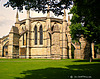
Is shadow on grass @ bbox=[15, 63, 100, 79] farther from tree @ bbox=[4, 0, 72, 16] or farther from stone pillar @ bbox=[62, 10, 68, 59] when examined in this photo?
stone pillar @ bbox=[62, 10, 68, 59]

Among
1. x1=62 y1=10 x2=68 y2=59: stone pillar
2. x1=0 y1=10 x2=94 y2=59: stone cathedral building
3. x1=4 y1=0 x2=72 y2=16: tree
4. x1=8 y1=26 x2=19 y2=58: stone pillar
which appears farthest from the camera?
x1=62 y1=10 x2=68 y2=59: stone pillar

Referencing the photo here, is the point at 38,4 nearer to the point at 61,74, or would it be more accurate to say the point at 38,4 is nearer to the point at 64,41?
the point at 61,74

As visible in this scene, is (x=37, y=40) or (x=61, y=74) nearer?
(x=61, y=74)

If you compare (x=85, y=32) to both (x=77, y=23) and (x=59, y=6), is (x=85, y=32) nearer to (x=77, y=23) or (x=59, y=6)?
(x=77, y=23)

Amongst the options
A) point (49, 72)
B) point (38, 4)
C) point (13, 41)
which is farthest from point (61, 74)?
point (13, 41)

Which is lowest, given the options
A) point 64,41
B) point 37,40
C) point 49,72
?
point 49,72

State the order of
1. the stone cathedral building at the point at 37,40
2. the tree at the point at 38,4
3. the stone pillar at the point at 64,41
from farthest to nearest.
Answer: the stone pillar at the point at 64,41 → the stone cathedral building at the point at 37,40 → the tree at the point at 38,4

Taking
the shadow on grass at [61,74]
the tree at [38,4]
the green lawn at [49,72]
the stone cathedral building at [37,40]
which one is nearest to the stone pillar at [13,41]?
the stone cathedral building at [37,40]

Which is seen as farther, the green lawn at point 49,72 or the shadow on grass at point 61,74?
the green lawn at point 49,72

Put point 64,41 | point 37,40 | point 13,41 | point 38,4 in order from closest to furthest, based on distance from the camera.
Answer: point 38,4
point 13,41
point 64,41
point 37,40

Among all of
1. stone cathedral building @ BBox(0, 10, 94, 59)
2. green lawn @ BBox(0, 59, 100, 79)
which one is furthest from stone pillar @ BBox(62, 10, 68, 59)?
green lawn @ BBox(0, 59, 100, 79)

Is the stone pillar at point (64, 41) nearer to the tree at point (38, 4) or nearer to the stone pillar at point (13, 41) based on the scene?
the stone pillar at point (13, 41)

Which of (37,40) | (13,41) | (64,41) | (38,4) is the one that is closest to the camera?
(38,4)

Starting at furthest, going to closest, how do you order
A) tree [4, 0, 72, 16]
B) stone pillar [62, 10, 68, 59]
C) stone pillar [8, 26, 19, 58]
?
1. stone pillar [62, 10, 68, 59]
2. stone pillar [8, 26, 19, 58]
3. tree [4, 0, 72, 16]
